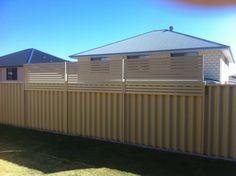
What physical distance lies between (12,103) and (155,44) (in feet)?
28.6

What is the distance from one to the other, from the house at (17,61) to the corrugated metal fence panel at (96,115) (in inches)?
777

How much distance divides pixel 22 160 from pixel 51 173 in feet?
4.08

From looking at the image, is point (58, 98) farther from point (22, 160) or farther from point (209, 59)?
point (209, 59)

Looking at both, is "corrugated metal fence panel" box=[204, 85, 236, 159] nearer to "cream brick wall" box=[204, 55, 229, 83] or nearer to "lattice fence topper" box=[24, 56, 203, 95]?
"lattice fence topper" box=[24, 56, 203, 95]

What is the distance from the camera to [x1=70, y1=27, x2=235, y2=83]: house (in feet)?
49.9

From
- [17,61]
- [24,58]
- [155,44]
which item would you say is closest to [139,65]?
[155,44]

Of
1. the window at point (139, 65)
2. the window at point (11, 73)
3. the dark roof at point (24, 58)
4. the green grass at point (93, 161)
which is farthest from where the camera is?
the window at point (11, 73)

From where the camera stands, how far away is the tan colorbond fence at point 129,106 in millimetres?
6676

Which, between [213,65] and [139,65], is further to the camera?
[213,65]

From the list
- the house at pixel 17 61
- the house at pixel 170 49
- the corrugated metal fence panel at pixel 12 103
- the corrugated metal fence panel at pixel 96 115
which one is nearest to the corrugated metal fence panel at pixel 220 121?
the corrugated metal fence panel at pixel 96 115

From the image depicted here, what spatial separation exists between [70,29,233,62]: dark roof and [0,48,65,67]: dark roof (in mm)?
9772

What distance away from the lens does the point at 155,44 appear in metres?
17.1

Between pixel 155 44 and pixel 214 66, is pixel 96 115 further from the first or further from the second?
pixel 155 44

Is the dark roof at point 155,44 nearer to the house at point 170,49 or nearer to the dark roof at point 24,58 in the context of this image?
the house at point 170,49
